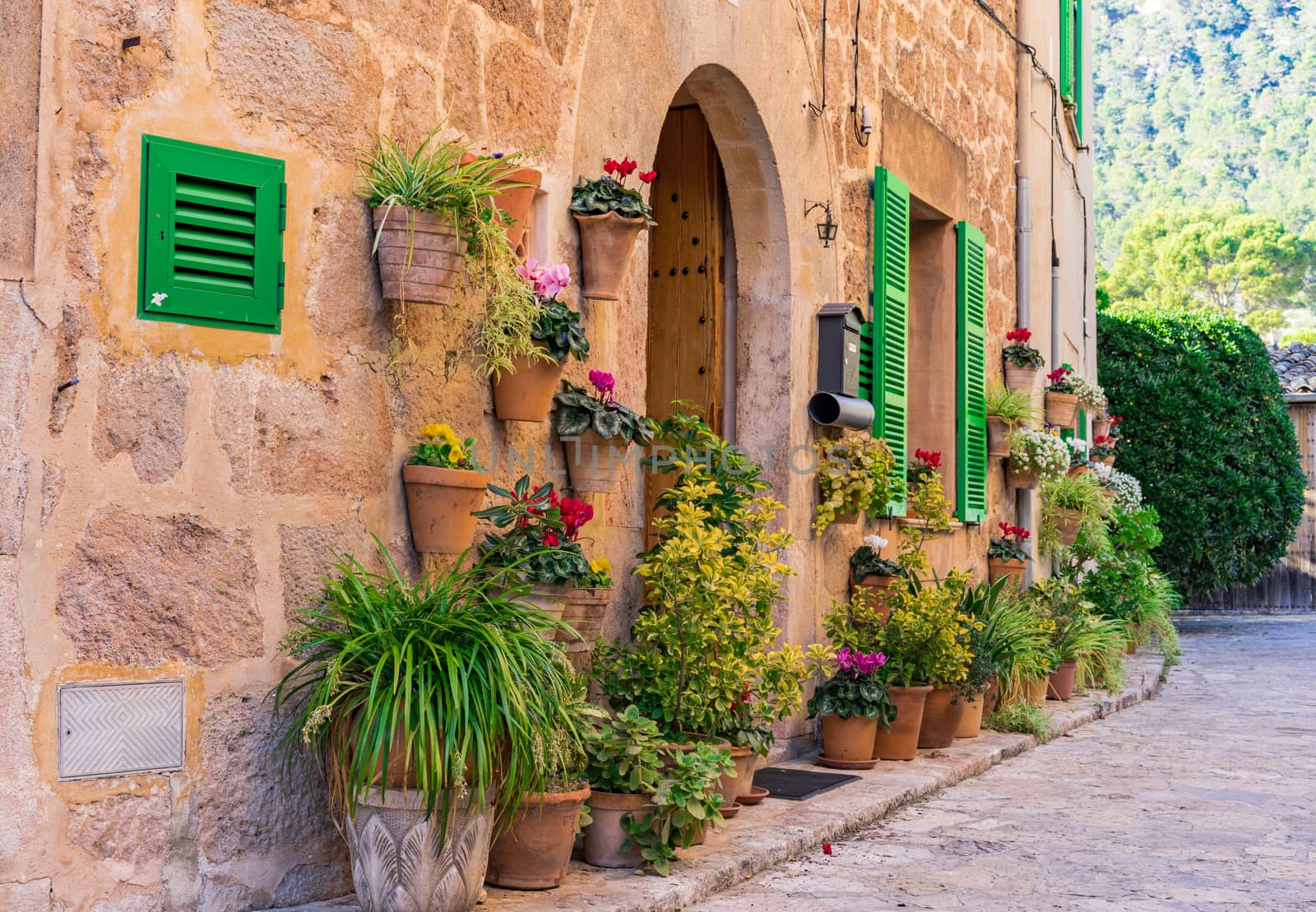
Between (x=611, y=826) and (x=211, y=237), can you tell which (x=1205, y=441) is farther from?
(x=211, y=237)

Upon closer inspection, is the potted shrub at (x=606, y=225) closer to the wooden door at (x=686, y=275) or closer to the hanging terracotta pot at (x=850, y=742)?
the wooden door at (x=686, y=275)

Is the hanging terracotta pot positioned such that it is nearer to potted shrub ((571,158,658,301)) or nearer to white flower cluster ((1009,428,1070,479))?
potted shrub ((571,158,658,301))

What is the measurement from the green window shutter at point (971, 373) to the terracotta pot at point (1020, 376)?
1.79 ft

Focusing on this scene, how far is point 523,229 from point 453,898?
2176 mm

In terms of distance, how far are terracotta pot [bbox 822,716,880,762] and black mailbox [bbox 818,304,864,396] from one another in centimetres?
164

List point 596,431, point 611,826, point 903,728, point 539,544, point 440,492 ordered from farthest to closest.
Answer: point 903,728
point 596,431
point 539,544
point 611,826
point 440,492

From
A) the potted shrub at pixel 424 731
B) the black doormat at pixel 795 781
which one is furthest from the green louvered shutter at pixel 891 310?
the potted shrub at pixel 424 731

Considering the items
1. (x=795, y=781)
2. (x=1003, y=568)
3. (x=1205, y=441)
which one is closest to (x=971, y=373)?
(x=1003, y=568)

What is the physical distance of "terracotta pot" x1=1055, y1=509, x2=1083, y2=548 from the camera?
10.9 meters

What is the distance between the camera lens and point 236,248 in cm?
388

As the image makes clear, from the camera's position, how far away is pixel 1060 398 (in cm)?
1077

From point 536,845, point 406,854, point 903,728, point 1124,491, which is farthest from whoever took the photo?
point 1124,491

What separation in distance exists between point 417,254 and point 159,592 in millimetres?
Answer: 1197

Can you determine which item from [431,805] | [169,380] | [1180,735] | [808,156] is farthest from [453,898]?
[1180,735]
